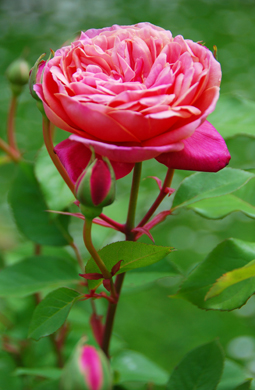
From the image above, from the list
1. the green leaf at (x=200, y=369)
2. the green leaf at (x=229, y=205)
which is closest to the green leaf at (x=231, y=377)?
the green leaf at (x=200, y=369)

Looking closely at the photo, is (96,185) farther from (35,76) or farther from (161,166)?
(161,166)

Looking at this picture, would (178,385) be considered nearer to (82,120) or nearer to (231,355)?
(82,120)

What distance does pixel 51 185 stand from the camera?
0.50 metres

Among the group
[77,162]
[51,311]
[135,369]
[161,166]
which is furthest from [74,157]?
[161,166]

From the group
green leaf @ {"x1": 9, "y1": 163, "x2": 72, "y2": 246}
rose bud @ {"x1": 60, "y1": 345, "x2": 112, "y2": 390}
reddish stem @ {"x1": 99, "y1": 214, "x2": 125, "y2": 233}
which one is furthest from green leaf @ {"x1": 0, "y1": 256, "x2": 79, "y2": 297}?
rose bud @ {"x1": 60, "y1": 345, "x2": 112, "y2": 390}

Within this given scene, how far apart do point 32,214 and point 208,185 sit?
236 millimetres

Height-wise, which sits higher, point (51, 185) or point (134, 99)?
point (134, 99)

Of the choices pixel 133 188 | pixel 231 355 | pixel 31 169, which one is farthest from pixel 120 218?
pixel 231 355

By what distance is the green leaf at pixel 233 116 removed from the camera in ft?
1.74

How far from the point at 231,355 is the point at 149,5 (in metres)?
3.48

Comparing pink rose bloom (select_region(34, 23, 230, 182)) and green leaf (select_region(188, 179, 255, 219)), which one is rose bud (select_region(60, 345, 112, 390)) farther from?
green leaf (select_region(188, 179, 255, 219))

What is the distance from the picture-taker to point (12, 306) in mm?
780

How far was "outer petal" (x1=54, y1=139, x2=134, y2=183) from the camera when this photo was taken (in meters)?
0.33

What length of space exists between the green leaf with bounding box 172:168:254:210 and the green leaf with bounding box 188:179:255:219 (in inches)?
0.7
